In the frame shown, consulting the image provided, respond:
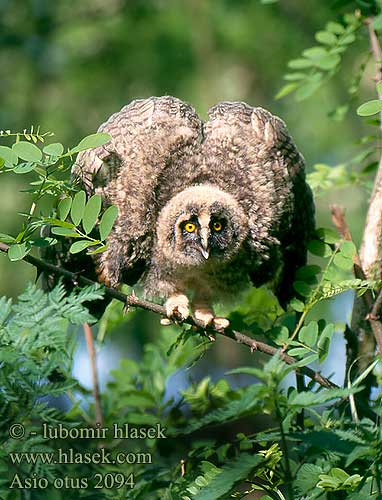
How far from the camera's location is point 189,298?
13.1 feet

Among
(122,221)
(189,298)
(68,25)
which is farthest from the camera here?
(68,25)

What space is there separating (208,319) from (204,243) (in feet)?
1.12

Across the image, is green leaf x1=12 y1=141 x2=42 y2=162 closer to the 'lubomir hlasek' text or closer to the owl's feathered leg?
the 'lubomir hlasek' text

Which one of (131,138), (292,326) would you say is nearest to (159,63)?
(131,138)

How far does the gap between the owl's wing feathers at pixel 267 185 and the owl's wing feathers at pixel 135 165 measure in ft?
0.56

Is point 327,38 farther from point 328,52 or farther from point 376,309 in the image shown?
point 376,309

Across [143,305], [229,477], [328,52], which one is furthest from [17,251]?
[328,52]

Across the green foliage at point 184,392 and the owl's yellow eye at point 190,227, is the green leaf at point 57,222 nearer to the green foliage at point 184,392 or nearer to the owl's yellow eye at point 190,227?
the green foliage at point 184,392

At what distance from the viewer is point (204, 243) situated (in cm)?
365

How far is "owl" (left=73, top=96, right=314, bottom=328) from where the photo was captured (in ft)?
12.0

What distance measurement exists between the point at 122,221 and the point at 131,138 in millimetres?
367

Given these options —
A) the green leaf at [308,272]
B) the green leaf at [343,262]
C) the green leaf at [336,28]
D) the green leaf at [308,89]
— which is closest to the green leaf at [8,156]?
the green leaf at [343,262]

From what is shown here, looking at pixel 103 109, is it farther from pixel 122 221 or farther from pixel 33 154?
pixel 33 154

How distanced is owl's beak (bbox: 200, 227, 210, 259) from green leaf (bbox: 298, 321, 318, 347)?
3.02ft
